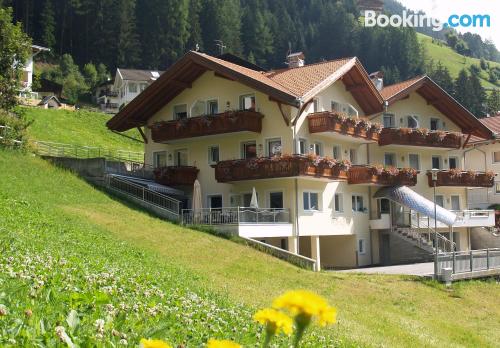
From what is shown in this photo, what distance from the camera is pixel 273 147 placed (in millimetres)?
36312

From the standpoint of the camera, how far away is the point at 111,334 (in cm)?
557

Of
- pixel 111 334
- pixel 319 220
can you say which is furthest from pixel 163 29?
pixel 111 334

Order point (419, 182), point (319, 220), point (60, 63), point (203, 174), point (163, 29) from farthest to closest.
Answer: point (163, 29)
point (60, 63)
point (419, 182)
point (203, 174)
point (319, 220)

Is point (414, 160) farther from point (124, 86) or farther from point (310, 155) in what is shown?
point (124, 86)

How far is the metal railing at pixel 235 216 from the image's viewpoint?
105ft

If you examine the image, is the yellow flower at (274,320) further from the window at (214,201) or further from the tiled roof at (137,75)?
the tiled roof at (137,75)

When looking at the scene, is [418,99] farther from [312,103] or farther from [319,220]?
[319,220]

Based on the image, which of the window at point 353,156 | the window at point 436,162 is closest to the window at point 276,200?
the window at point 353,156

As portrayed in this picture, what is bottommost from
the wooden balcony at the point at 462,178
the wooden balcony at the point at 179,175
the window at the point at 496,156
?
the wooden balcony at the point at 462,178

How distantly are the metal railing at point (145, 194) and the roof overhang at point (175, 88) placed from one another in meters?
5.95

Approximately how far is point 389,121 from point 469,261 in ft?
51.7

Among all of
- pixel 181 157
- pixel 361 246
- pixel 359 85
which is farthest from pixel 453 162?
pixel 181 157

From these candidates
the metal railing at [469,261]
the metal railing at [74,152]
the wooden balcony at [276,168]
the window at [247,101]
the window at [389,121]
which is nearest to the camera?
the metal railing at [469,261]

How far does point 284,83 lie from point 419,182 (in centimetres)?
1321
